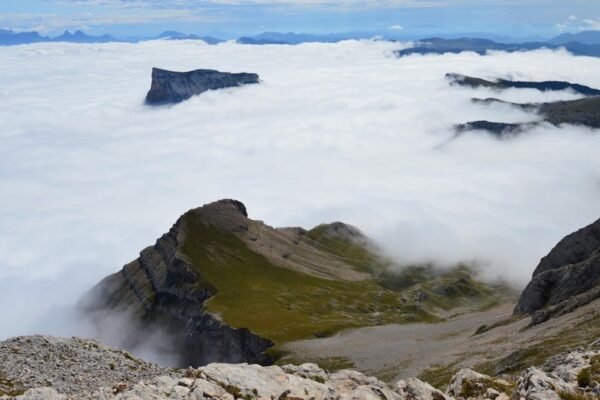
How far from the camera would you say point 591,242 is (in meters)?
153

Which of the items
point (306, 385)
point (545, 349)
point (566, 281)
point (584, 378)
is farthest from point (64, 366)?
point (566, 281)

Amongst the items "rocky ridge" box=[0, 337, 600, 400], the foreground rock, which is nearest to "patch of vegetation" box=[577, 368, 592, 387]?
"rocky ridge" box=[0, 337, 600, 400]

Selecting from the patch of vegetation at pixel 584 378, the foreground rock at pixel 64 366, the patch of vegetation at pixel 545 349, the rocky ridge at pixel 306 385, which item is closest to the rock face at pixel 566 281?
the patch of vegetation at pixel 545 349

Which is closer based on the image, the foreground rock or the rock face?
the foreground rock

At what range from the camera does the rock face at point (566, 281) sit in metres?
107

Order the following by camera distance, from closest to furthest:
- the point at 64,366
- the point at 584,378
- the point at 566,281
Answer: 1. the point at 584,378
2. the point at 64,366
3. the point at 566,281

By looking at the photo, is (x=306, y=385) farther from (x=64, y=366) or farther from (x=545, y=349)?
(x=545, y=349)

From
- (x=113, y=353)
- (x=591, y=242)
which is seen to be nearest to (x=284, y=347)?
(x=591, y=242)

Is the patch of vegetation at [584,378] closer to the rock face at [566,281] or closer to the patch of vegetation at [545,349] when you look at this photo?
the patch of vegetation at [545,349]

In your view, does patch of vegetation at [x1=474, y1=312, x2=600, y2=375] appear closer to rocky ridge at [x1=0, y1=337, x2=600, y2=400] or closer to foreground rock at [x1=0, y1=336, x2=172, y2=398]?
rocky ridge at [x1=0, y1=337, x2=600, y2=400]

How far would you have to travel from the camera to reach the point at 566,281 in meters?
126

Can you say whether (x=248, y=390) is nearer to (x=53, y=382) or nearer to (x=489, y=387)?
→ (x=489, y=387)

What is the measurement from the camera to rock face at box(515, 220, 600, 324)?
107312mm

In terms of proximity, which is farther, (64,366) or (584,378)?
(64,366)
